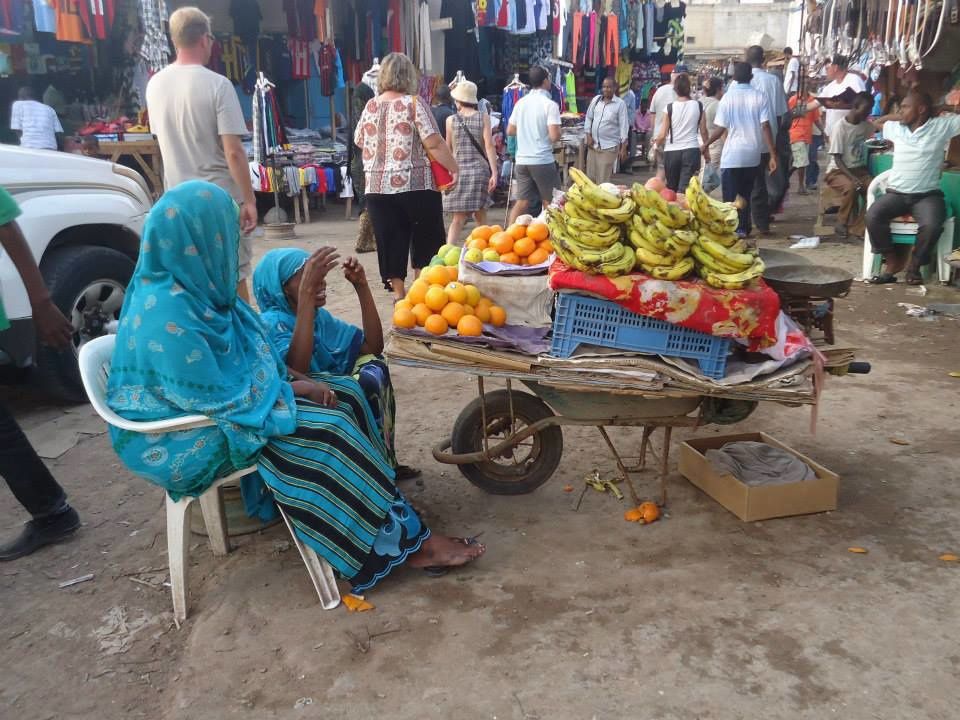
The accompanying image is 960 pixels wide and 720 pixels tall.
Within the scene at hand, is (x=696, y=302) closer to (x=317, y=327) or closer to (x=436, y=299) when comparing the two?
(x=436, y=299)

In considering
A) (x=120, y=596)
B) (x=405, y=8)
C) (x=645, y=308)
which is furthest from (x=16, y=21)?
(x=645, y=308)

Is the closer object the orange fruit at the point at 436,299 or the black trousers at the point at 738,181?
the orange fruit at the point at 436,299

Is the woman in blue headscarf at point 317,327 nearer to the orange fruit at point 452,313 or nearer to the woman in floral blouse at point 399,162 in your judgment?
the orange fruit at point 452,313

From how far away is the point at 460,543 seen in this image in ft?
10.2

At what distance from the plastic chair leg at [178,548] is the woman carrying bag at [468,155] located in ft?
18.3

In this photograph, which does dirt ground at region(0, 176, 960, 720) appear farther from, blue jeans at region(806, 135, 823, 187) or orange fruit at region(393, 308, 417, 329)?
blue jeans at region(806, 135, 823, 187)

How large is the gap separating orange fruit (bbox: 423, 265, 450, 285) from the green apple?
28 cm

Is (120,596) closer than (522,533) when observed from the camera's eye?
Yes

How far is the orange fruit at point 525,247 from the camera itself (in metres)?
3.48

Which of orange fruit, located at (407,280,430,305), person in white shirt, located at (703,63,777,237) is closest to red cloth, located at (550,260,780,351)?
orange fruit, located at (407,280,430,305)

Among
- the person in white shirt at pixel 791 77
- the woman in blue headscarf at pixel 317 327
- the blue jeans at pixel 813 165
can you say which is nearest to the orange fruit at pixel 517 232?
the woman in blue headscarf at pixel 317 327

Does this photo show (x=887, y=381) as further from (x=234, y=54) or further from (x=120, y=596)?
(x=234, y=54)

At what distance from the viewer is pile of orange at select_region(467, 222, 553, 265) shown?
136 inches

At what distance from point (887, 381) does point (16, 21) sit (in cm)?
1072
